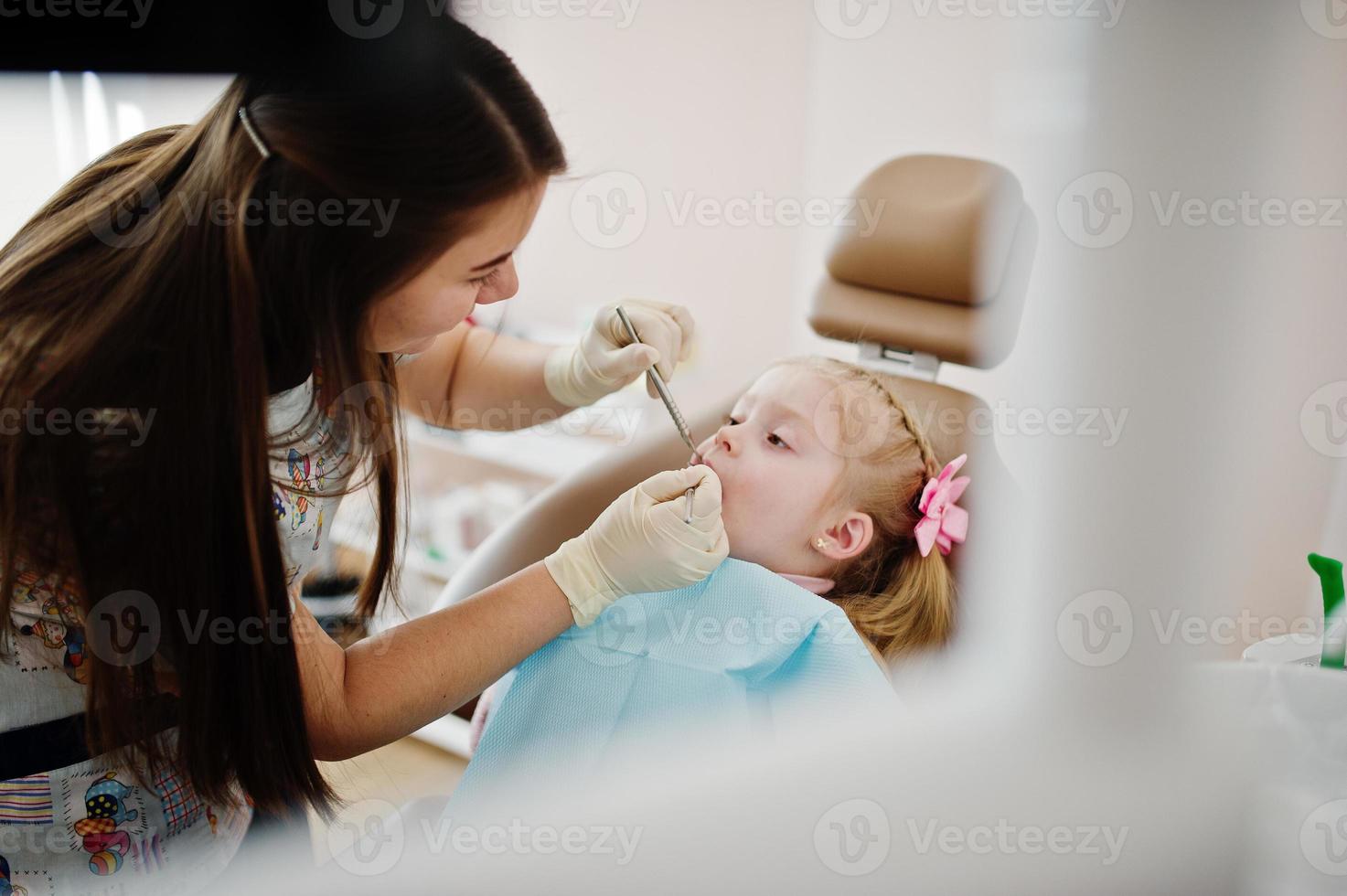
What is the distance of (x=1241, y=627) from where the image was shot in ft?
2.80

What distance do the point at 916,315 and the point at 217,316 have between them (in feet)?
2.09

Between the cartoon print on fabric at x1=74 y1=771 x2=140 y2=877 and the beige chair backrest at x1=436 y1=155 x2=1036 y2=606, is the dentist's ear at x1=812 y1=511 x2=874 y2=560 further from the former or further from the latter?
the cartoon print on fabric at x1=74 y1=771 x2=140 y2=877

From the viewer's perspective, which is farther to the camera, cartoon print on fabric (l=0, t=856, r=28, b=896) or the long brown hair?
cartoon print on fabric (l=0, t=856, r=28, b=896)

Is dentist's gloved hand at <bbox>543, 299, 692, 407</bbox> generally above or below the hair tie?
below

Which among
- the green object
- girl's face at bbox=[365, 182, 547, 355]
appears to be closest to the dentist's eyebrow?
girl's face at bbox=[365, 182, 547, 355]

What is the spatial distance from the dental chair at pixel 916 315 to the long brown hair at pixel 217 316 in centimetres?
27

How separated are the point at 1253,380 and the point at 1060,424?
16 cm

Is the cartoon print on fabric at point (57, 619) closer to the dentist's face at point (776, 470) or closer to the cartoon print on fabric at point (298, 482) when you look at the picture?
the cartoon print on fabric at point (298, 482)

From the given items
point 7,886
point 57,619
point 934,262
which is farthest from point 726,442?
point 7,886

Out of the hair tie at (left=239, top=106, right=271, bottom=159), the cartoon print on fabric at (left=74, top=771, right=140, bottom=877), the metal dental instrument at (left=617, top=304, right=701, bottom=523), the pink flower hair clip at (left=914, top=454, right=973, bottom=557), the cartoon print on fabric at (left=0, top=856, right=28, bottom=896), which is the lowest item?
the cartoon print on fabric at (left=0, top=856, right=28, bottom=896)

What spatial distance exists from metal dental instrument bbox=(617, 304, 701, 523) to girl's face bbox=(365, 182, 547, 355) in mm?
129

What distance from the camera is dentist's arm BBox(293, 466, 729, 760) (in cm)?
73

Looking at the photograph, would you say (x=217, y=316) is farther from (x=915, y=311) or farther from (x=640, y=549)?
(x=915, y=311)

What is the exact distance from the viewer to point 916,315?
0.93 metres
